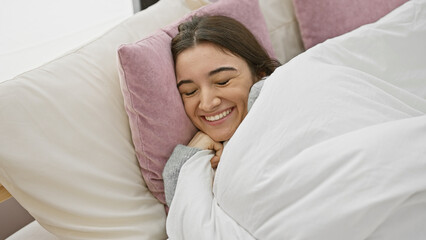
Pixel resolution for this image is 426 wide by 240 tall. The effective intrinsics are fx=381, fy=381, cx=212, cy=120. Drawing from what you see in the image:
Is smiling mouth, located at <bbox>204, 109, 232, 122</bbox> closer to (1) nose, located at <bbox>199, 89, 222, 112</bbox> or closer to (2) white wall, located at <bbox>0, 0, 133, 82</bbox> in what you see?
(1) nose, located at <bbox>199, 89, 222, 112</bbox>

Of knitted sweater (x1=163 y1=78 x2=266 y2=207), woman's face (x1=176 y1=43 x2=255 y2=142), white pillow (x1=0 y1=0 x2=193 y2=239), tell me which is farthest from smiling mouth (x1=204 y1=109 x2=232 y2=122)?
white pillow (x1=0 y1=0 x2=193 y2=239)

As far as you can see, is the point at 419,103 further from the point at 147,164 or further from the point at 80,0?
the point at 80,0

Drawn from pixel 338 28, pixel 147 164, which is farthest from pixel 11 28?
pixel 338 28

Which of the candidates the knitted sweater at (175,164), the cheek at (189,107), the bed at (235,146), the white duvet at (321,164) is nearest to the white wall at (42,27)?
the bed at (235,146)

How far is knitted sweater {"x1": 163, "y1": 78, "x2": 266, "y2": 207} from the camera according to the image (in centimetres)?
104

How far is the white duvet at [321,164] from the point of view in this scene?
665mm

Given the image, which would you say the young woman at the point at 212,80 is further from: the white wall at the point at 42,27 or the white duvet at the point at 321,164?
the white wall at the point at 42,27

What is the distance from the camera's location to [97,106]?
104 centimetres

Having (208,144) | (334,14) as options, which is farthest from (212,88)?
(334,14)

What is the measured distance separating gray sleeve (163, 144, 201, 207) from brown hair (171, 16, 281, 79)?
312 millimetres

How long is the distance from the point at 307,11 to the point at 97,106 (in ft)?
3.35

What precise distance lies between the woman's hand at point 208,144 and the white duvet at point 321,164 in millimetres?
45

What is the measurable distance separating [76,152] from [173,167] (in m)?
0.26

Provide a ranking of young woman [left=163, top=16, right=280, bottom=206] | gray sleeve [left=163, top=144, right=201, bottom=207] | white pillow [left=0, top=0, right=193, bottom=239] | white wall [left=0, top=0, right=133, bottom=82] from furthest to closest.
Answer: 1. white wall [left=0, top=0, right=133, bottom=82]
2. young woman [left=163, top=16, right=280, bottom=206]
3. gray sleeve [left=163, top=144, right=201, bottom=207]
4. white pillow [left=0, top=0, right=193, bottom=239]
